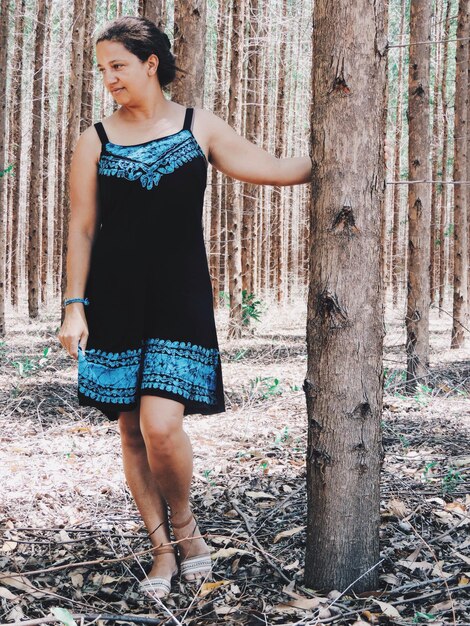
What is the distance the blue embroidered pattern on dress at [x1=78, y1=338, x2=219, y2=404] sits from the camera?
2387 millimetres

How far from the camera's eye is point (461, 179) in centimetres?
1021

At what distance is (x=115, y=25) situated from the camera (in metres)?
2.41

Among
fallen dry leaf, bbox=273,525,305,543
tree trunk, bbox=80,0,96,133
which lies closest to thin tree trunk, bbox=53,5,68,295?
tree trunk, bbox=80,0,96,133

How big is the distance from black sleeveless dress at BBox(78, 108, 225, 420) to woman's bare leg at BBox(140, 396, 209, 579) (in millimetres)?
51

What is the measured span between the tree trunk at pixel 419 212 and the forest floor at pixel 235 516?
40 centimetres

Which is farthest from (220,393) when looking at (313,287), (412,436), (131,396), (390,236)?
(390,236)

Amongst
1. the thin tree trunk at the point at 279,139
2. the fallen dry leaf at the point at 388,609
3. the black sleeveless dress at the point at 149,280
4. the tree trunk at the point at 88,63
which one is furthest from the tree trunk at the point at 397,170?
the fallen dry leaf at the point at 388,609

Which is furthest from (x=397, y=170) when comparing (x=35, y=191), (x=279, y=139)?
(x=35, y=191)

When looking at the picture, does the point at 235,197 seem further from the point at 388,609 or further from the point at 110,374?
the point at 388,609

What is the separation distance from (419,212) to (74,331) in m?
4.73

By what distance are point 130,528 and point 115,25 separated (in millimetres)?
2129

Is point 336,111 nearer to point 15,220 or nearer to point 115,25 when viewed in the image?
point 115,25

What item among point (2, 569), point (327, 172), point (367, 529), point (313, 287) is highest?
point (327, 172)

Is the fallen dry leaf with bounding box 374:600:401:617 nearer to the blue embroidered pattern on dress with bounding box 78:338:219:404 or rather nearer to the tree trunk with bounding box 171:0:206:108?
the blue embroidered pattern on dress with bounding box 78:338:219:404
